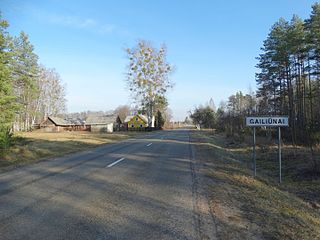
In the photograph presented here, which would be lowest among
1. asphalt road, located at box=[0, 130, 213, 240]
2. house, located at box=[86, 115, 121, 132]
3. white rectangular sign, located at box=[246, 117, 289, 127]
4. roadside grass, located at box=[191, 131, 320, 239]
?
roadside grass, located at box=[191, 131, 320, 239]

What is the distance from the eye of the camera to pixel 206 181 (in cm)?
884

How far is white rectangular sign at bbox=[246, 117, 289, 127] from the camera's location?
363 inches

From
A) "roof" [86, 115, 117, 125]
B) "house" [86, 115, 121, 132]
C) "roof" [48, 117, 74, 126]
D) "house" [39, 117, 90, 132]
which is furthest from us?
"roof" [86, 115, 117, 125]

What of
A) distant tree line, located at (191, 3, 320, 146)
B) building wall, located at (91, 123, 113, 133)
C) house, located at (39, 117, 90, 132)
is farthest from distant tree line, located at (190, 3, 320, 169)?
house, located at (39, 117, 90, 132)

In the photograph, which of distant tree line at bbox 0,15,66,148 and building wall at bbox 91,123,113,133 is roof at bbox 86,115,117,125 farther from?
distant tree line at bbox 0,15,66,148

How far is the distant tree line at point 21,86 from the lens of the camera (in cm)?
1731

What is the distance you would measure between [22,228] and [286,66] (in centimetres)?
4083

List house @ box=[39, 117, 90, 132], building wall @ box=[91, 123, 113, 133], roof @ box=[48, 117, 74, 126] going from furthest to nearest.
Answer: building wall @ box=[91, 123, 113, 133]
roof @ box=[48, 117, 74, 126]
house @ box=[39, 117, 90, 132]

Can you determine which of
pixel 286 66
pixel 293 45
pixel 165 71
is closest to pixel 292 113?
pixel 286 66

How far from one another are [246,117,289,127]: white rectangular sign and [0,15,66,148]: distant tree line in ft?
42.5

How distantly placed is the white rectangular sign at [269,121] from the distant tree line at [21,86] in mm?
12969

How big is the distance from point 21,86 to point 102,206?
3464 cm

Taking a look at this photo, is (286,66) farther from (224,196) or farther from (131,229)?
(131,229)

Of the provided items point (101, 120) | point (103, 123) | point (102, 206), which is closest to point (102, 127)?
point (103, 123)
